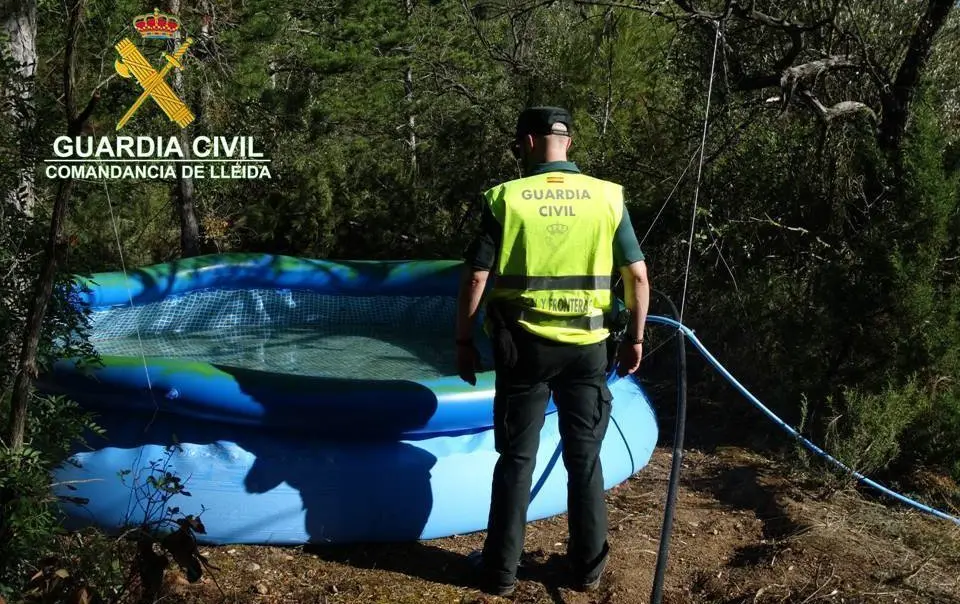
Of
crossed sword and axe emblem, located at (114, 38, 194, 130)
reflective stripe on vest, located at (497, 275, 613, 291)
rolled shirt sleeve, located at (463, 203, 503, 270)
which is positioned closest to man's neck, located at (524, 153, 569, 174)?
rolled shirt sleeve, located at (463, 203, 503, 270)

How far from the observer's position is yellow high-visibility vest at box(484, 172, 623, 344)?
333 centimetres

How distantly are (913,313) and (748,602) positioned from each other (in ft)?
7.69

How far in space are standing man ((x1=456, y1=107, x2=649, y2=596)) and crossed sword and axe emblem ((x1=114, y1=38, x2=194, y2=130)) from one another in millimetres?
5311

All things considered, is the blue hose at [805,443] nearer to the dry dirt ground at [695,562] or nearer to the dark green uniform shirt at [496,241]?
the dry dirt ground at [695,562]

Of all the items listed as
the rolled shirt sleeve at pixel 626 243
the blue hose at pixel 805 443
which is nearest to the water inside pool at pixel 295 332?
the blue hose at pixel 805 443

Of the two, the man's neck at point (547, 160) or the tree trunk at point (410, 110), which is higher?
the tree trunk at point (410, 110)

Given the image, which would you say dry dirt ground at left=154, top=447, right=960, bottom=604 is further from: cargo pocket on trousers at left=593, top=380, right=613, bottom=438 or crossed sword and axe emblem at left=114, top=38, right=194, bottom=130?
crossed sword and axe emblem at left=114, top=38, right=194, bottom=130

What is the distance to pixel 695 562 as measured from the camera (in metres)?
3.88

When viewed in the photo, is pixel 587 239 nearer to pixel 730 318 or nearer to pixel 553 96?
pixel 730 318

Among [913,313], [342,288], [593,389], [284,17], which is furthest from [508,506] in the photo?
[284,17]

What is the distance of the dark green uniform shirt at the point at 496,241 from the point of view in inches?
132

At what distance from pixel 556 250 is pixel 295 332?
4.81m

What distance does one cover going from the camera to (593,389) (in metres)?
3.52

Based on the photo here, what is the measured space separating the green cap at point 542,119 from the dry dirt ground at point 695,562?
5.86 feet
